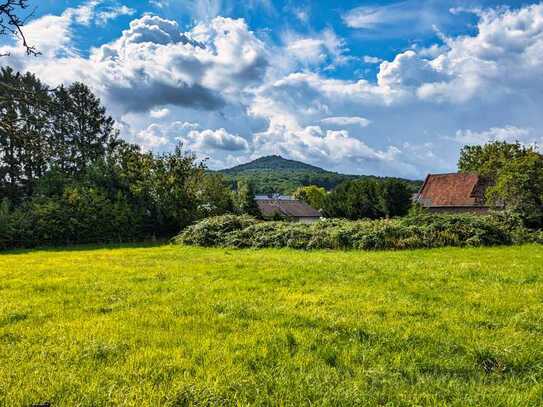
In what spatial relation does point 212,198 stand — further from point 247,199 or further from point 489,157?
point 489,157

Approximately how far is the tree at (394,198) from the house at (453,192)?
202cm

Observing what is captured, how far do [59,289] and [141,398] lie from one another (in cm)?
540

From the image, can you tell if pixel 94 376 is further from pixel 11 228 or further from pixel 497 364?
pixel 11 228

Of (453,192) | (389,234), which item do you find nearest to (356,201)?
(453,192)

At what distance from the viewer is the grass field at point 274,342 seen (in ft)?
11.2

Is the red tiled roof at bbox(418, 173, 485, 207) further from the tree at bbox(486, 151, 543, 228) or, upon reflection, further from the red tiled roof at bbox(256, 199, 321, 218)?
the red tiled roof at bbox(256, 199, 321, 218)

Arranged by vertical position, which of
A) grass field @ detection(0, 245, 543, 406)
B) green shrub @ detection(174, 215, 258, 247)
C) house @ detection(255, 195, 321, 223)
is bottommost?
grass field @ detection(0, 245, 543, 406)

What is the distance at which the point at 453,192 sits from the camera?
42.8 m

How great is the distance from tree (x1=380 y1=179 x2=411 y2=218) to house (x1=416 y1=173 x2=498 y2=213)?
2018 millimetres

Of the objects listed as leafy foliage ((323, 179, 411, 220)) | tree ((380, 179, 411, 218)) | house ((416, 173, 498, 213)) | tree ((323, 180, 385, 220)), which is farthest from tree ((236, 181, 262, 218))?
house ((416, 173, 498, 213))

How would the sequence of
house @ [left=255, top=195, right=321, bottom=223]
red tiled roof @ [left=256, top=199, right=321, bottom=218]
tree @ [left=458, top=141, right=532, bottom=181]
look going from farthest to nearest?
house @ [left=255, top=195, right=321, bottom=223] < red tiled roof @ [left=256, top=199, right=321, bottom=218] < tree @ [left=458, top=141, right=532, bottom=181]

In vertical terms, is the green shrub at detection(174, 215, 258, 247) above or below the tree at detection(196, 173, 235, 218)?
below

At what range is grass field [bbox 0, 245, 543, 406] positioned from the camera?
3414 millimetres

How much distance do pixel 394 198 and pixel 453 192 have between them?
6.89 metres
